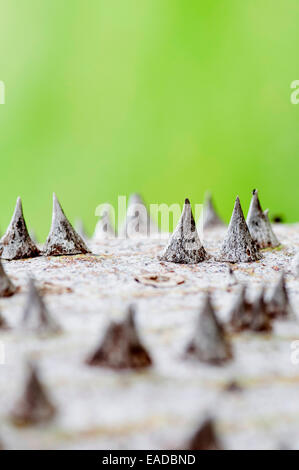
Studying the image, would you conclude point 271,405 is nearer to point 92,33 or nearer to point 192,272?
point 192,272

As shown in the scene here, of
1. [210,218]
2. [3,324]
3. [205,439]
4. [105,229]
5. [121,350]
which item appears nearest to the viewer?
[205,439]

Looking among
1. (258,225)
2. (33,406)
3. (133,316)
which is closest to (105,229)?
(258,225)

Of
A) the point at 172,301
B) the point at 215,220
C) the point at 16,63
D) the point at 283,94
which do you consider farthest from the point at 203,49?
the point at 172,301

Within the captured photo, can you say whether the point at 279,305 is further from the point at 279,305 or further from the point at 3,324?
the point at 3,324

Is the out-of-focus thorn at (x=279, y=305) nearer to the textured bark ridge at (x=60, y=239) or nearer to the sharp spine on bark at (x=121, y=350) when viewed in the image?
the sharp spine on bark at (x=121, y=350)

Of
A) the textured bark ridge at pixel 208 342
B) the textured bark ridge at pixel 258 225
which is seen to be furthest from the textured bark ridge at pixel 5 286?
the textured bark ridge at pixel 258 225
